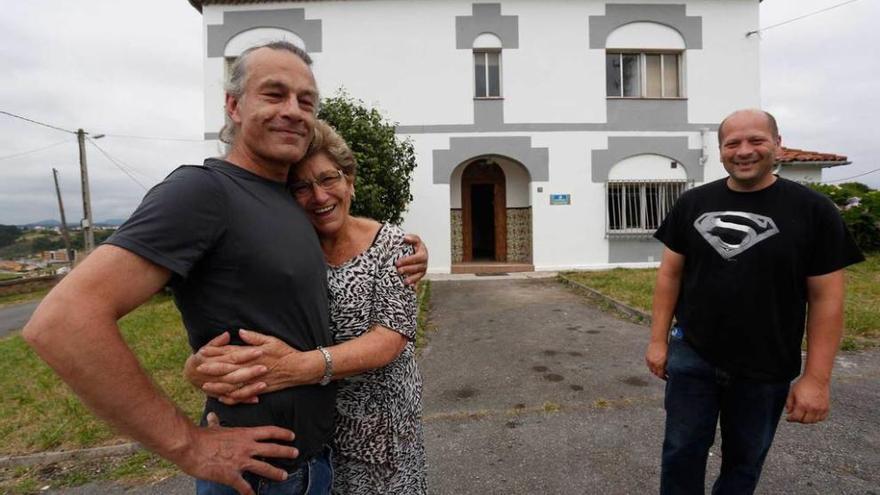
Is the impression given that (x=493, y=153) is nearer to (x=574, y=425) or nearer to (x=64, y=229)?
(x=574, y=425)

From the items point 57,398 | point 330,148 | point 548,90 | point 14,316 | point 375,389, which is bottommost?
point 14,316

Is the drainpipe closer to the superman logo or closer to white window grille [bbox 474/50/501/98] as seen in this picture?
white window grille [bbox 474/50/501/98]

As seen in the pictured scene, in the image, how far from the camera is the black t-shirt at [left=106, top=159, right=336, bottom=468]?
3.43 feet

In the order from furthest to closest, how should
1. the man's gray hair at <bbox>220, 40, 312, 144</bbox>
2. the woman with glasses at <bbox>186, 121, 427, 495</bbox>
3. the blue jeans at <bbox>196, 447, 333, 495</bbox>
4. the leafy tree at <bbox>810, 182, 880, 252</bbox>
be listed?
the leafy tree at <bbox>810, 182, 880, 252</bbox> < the woman with glasses at <bbox>186, 121, 427, 495</bbox> < the man's gray hair at <bbox>220, 40, 312, 144</bbox> < the blue jeans at <bbox>196, 447, 333, 495</bbox>

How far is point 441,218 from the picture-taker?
1226cm

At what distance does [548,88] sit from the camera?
12.2 metres

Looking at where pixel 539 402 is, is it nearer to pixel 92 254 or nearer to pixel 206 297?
pixel 206 297

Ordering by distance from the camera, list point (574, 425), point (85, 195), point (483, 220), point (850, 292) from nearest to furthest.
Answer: point (574, 425) → point (850, 292) → point (483, 220) → point (85, 195)

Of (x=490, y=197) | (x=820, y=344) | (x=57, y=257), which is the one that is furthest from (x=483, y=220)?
(x=57, y=257)

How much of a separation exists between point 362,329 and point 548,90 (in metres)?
12.0

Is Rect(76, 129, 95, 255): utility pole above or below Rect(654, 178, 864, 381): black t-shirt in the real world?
above

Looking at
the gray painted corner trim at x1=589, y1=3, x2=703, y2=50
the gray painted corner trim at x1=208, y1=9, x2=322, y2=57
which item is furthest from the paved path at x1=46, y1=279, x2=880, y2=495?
the gray painted corner trim at x1=208, y1=9, x2=322, y2=57

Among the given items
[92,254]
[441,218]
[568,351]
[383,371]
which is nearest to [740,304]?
[383,371]

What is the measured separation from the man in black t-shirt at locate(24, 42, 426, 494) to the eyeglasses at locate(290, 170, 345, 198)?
2.6 inches
